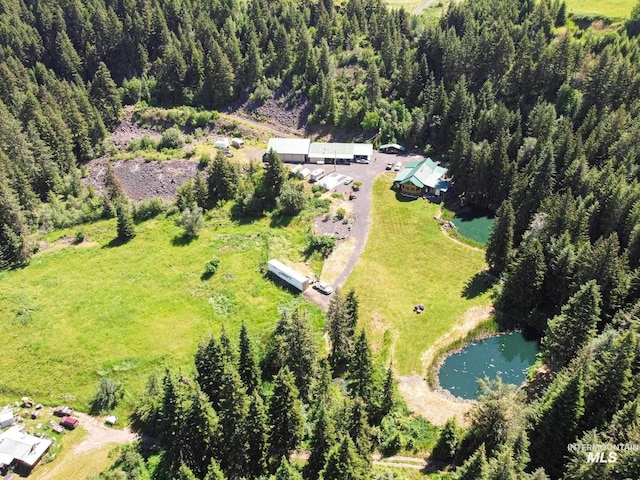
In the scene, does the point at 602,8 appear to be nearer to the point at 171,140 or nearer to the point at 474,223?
the point at 474,223

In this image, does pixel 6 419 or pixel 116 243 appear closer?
pixel 6 419

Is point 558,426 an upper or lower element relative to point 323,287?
upper

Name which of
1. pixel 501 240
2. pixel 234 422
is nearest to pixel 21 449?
pixel 234 422

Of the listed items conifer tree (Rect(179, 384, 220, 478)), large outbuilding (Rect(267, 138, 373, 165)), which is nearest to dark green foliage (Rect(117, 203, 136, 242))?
large outbuilding (Rect(267, 138, 373, 165))

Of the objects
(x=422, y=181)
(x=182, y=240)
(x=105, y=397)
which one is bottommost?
(x=105, y=397)

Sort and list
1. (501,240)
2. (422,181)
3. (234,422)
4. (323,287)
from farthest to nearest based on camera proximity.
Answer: (422,181), (323,287), (501,240), (234,422)

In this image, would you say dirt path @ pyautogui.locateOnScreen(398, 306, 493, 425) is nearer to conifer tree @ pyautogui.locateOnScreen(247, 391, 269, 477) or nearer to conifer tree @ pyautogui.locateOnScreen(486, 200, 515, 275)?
conifer tree @ pyautogui.locateOnScreen(486, 200, 515, 275)

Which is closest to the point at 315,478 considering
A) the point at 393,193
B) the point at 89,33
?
the point at 393,193

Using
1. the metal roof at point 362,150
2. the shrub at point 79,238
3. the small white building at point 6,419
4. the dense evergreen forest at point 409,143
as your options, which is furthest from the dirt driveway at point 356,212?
the shrub at point 79,238
